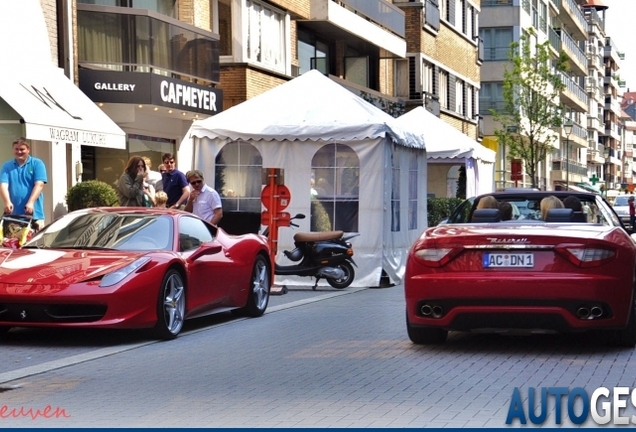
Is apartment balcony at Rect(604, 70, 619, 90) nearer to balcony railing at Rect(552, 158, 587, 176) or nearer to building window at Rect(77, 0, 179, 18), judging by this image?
balcony railing at Rect(552, 158, 587, 176)

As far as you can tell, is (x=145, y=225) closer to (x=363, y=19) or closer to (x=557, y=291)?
(x=557, y=291)

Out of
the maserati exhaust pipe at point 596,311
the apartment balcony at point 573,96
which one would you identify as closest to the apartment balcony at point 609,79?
the apartment balcony at point 573,96

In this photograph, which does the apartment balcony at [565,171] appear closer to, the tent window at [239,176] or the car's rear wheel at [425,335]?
the tent window at [239,176]

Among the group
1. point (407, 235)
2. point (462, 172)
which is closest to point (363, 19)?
point (462, 172)

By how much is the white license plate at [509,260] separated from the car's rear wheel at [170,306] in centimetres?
A: 308

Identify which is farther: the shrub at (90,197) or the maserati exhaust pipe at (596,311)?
the shrub at (90,197)

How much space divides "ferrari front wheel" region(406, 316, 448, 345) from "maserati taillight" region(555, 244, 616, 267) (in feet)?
4.66

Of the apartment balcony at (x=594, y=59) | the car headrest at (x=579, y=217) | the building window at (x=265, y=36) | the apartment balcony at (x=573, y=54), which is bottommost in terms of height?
the car headrest at (x=579, y=217)

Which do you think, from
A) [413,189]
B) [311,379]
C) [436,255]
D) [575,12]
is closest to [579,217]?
[436,255]

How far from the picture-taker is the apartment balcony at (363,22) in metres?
38.1

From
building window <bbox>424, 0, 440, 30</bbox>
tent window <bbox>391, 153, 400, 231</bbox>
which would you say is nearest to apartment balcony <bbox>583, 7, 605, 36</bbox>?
building window <bbox>424, 0, 440, 30</bbox>

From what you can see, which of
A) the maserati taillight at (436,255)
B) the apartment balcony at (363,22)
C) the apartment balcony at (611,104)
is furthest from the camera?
the apartment balcony at (611,104)

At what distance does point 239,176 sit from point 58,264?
348 inches

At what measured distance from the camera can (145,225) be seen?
A: 1318cm
